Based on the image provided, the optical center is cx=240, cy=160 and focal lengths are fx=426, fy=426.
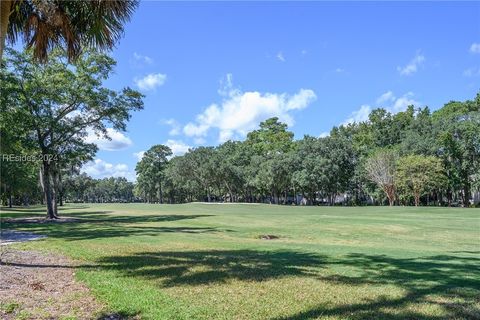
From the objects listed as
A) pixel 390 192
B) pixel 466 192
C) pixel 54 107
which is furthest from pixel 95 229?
pixel 466 192

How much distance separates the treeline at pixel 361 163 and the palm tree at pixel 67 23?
5426 cm

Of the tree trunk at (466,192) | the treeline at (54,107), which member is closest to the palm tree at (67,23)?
the treeline at (54,107)

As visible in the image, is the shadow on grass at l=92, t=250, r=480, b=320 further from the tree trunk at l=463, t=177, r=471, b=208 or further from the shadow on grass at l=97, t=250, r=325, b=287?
the tree trunk at l=463, t=177, r=471, b=208

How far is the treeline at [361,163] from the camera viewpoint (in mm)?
57688

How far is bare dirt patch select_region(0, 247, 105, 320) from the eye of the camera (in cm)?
556

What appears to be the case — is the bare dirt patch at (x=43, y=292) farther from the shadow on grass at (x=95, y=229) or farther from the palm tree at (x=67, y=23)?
the shadow on grass at (x=95, y=229)

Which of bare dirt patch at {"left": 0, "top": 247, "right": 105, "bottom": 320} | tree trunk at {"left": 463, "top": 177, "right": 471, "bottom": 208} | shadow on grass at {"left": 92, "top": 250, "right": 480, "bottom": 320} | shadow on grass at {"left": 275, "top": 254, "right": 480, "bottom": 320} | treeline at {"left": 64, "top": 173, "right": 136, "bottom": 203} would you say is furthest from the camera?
treeline at {"left": 64, "top": 173, "right": 136, "bottom": 203}

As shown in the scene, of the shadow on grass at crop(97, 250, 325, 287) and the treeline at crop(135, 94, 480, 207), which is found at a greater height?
the treeline at crop(135, 94, 480, 207)

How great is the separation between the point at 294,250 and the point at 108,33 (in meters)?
7.80

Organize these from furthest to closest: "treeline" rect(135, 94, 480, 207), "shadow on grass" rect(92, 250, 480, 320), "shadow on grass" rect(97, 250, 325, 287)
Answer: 1. "treeline" rect(135, 94, 480, 207)
2. "shadow on grass" rect(97, 250, 325, 287)
3. "shadow on grass" rect(92, 250, 480, 320)

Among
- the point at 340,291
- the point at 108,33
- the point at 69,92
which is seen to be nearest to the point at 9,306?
the point at 108,33

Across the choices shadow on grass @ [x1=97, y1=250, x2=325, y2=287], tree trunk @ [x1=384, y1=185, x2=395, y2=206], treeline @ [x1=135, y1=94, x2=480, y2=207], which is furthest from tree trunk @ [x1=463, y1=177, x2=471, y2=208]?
shadow on grass @ [x1=97, y1=250, x2=325, y2=287]

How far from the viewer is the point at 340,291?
644 centimetres

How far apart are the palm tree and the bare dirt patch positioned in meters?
3.80
